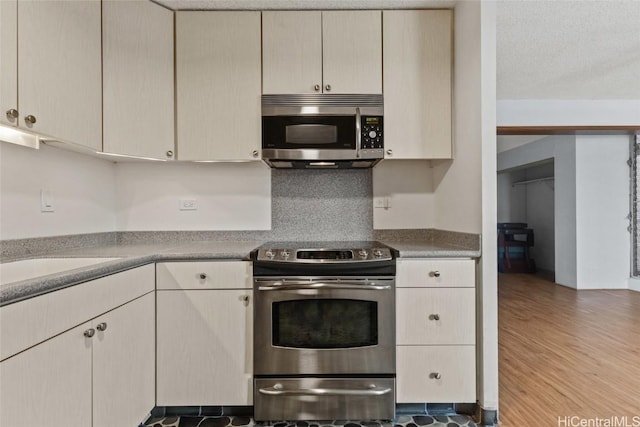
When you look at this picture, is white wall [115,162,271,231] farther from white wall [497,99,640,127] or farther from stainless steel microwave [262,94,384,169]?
white wall [497,99,640,127]

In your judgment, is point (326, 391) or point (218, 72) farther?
point (218, 72)

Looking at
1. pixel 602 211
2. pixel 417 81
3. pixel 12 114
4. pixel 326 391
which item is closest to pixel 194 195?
pixel 12 114

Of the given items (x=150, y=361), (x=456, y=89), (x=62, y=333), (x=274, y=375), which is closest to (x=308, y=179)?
(x=456, y=89)

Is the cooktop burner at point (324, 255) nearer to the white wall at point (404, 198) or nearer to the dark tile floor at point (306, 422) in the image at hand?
the white wall at point (404, 198)

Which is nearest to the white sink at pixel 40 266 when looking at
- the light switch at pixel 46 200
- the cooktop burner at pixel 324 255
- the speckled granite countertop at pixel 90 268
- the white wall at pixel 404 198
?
the speckled granite countertop at pixel 90 268

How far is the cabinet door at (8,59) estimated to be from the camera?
1204 mm

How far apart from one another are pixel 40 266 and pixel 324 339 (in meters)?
1.36

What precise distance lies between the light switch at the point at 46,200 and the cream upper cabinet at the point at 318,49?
1.30 meters

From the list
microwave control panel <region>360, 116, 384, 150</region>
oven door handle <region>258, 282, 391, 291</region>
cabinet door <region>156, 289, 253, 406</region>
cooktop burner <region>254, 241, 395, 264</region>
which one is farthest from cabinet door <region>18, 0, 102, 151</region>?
microwave control panel <region>360, 116, 384, 150</region>

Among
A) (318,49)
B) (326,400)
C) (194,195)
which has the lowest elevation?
(326,400)

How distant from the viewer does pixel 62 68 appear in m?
1.47

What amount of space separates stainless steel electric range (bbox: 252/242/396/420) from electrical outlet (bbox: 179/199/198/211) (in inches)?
35.1

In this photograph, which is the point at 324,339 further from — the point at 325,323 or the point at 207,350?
the point at 207,350

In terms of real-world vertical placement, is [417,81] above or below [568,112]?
below
